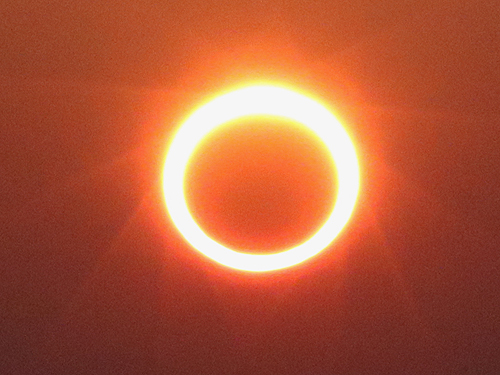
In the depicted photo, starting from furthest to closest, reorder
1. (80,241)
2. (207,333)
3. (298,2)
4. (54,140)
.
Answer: (207,333) → (80,241) → (54,140) → (298,2)

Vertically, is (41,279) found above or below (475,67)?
below

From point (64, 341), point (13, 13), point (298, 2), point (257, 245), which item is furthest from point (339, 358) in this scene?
point (13, 13)

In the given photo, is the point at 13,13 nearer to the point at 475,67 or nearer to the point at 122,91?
the point at 122,91

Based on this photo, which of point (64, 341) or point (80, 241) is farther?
point (64, 341)

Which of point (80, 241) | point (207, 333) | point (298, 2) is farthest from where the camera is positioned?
point (207, 333)

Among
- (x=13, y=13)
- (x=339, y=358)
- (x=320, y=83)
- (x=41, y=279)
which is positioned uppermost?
(x=13, y=13)

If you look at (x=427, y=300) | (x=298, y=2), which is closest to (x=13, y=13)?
(x=298, y=2)
